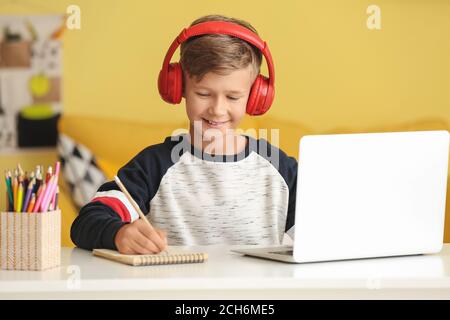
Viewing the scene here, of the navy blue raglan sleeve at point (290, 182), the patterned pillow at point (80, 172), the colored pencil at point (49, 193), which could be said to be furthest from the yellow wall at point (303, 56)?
the colored pencil at point (49, 193)

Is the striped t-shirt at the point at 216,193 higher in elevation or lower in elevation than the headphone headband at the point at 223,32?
lower

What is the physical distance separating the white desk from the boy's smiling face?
576 mm

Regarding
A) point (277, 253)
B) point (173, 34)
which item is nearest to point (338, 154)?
point (277, 253)

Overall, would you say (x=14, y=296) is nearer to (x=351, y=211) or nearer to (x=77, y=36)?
(x=351, y=211)

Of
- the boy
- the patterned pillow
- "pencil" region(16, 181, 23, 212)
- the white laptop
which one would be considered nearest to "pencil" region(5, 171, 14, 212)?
"pencil" region(16, 181, 23, 212)

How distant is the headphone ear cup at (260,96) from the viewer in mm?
1791

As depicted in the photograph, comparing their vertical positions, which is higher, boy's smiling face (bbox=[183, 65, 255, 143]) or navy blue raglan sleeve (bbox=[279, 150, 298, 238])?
boy's smiling face (bbox=[183, 65, 255, 143])

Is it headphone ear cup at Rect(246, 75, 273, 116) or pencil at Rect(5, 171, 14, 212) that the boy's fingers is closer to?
pencil at Rect(5, 171, 14, 212)

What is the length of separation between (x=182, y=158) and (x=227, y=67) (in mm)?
250

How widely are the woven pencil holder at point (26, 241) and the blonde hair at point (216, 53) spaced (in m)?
0.61

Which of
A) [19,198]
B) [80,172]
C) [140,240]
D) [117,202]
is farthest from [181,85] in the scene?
[80,172]

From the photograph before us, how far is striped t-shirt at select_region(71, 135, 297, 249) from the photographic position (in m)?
1.83

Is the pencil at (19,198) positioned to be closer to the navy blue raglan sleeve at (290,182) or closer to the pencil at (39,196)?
the pencil at (39,196)

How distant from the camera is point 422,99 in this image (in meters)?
3.05
